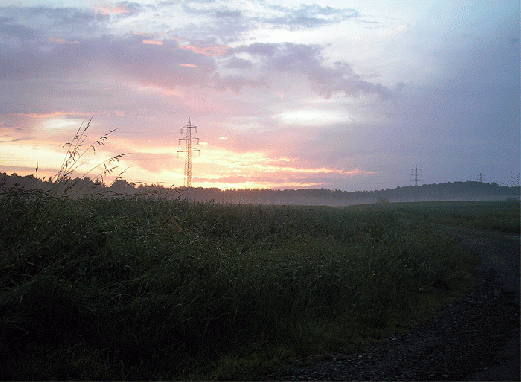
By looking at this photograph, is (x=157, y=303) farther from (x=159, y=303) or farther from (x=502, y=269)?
(x=502, y=269)

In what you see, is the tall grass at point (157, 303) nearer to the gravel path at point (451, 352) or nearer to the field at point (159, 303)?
the field at point (159, 303)

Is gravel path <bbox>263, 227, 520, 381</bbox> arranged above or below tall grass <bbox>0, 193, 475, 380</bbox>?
below

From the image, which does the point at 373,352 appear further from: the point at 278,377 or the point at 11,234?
the point at 11,234

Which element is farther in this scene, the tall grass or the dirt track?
the dirt track

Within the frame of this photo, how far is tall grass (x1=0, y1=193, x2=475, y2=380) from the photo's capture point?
5418mm

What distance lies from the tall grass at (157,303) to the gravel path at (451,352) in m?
0.48

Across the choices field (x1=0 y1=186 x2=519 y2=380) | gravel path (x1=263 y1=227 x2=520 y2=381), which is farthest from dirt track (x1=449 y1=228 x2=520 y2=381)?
field (x1=0 y1=186 x2=519 y2=380)

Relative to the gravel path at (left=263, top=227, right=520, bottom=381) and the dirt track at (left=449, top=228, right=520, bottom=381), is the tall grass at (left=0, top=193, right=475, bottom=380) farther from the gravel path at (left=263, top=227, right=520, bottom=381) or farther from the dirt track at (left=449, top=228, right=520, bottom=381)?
the dirt track at (left=449, top=228, right=520, bottom=381)

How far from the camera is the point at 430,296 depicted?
9930mm

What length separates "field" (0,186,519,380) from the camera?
5.42 meters

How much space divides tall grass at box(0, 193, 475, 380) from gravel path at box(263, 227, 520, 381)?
483 mm

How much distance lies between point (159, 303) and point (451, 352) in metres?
5.17

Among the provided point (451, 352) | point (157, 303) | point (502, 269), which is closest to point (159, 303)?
point (157, 303)

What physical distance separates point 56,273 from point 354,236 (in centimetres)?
1179
